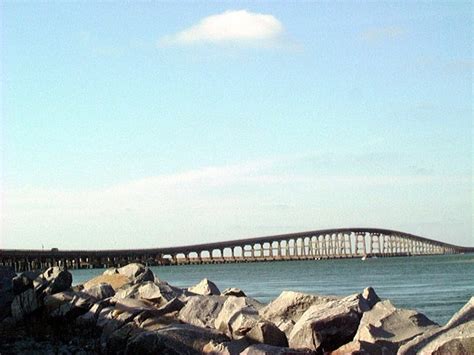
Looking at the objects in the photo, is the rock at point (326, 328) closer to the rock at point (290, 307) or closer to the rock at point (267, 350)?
the rock at point (267, 350)

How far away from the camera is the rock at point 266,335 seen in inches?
587

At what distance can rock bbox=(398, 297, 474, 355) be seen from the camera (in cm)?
1260

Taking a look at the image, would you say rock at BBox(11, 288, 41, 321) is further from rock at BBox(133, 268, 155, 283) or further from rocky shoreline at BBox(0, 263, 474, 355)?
rock at BBox(133, 268, 155, 283)

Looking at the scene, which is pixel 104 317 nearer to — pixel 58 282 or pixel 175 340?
pixel 175 340

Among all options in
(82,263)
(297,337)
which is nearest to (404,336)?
(297,337)

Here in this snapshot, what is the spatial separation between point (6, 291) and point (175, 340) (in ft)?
31.3

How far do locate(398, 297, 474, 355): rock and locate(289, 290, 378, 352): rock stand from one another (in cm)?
158

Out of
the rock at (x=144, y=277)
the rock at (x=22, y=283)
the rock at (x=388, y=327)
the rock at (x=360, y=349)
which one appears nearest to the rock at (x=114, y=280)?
the rock at (x=144, y=277)

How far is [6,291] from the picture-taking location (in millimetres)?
23750

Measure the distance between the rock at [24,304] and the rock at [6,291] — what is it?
0.36 meters

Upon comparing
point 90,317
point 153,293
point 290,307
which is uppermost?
point 153,293

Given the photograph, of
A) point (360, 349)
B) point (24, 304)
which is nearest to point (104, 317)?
point (24, 304)

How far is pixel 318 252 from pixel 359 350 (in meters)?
170

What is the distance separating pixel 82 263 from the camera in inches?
5531
